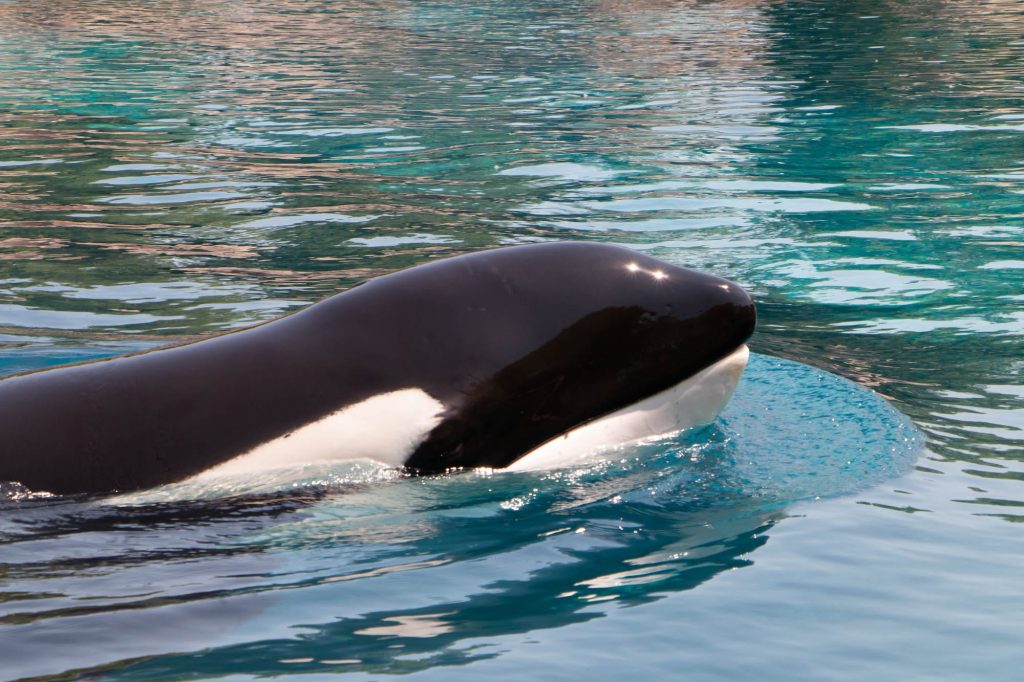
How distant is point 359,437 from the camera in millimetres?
4969

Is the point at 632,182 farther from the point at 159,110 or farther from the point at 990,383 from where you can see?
the point at 159,110

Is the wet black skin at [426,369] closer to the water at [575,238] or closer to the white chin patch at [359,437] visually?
the white chin patch at [359,437]

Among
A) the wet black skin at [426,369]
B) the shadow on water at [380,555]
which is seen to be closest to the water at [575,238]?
the shadow on water at [380,555]

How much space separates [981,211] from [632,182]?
3180mm

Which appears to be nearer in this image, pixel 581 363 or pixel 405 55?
pixel 581 363

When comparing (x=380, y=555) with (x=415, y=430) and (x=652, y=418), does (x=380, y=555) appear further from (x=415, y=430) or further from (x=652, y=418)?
(x=652, y=418)

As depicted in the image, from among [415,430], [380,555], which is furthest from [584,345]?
[380,555]

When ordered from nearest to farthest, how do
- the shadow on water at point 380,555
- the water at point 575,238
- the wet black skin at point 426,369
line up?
1. the shadow on water at point 380,555
2. the water at point 575,238
3. the wet black skin at point 426,369

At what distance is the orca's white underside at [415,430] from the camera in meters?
4.88

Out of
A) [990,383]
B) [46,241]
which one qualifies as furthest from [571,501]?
[46,241]

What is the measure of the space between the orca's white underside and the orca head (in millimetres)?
39

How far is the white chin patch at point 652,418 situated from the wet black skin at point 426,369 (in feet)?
0.16

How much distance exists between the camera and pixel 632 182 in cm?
1298

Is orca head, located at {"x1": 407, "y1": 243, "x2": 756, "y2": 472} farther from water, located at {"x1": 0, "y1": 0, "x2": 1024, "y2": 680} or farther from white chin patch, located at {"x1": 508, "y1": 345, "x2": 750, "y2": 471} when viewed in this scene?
water, located at {"x1": 0, "y1": 0, "x2": 1024, "y2": 680}
